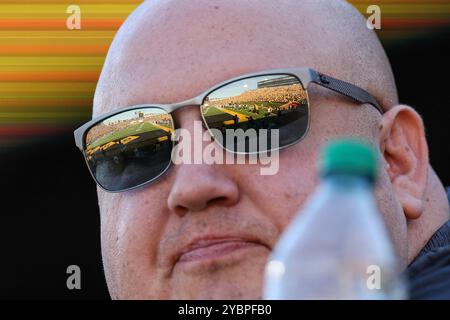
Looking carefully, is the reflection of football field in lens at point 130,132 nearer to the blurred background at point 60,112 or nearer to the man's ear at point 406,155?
the man's ear at point 406,155

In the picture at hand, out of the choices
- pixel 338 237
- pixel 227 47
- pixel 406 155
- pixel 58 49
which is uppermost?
pixel 58 49

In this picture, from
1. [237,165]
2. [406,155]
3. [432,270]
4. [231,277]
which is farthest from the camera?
[406,155]

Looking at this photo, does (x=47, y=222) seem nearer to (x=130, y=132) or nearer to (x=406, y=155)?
(x=130, y=132)

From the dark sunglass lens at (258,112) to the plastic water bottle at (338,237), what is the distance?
974mm

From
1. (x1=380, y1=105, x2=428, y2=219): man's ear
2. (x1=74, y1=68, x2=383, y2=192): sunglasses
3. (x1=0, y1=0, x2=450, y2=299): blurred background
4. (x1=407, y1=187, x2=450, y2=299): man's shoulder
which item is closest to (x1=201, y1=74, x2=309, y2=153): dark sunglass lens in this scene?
(x1=74, y1=68, x2=383, y2=192): sunglasses

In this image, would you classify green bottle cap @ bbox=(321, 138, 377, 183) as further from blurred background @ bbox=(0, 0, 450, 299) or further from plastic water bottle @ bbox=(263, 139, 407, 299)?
blurred background @ bbox=(0, 0, 450, 299)

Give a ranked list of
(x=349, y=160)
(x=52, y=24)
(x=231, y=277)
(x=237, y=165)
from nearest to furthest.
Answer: (x=349, y=160) → (x=231, y=277) → (x=237, y=165) → (x=52, y=24)

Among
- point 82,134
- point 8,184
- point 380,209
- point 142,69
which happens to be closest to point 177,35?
point 142,69

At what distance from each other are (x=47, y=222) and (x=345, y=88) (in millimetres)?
2276

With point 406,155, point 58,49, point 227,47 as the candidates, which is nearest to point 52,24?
point 58,49

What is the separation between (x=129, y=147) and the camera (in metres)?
2.29

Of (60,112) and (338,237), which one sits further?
(60,112)

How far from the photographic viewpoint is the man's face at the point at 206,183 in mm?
1986

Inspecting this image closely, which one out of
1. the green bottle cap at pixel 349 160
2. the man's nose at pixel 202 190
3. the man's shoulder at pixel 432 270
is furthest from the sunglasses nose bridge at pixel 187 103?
the green bottle cap at pixel 349 160
